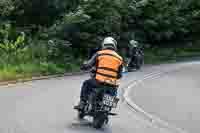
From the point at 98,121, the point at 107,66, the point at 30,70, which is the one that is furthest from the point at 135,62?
the point at 98,121

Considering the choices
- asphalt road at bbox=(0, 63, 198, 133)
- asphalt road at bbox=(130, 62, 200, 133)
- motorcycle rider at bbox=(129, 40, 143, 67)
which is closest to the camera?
asphalt road at bbox=(0, 63, 198, 133)

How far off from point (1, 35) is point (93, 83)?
20083 millimetres

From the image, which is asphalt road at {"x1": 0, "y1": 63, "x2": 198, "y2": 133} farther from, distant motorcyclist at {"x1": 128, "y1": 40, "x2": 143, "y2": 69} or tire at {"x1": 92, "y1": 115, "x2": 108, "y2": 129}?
distant motorcyclist at {"x1": 128, "y1": 40, "x2": 143, "y2": 69}

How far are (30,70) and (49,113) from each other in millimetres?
11785

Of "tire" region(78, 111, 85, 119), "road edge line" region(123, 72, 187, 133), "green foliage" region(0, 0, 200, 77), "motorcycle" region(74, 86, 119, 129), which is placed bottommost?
"road edge line" region(123, 72, 187, 133)

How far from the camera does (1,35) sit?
30.6 m

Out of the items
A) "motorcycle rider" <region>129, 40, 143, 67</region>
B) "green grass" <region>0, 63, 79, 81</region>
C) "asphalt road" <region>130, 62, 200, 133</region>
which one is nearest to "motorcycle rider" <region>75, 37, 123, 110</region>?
"asphalt road" <region>130, 62, 200, 133</region>

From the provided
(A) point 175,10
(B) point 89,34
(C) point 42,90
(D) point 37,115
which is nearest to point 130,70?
(B) point 89,34

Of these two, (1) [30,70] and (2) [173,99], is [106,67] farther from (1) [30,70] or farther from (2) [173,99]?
(1) [30,70]

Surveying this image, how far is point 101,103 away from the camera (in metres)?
11.1

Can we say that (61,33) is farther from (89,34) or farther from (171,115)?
(171,115)

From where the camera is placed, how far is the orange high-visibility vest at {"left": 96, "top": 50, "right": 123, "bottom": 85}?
1130 centimetres

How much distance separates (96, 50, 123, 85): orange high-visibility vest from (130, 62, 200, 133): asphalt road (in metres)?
2.02

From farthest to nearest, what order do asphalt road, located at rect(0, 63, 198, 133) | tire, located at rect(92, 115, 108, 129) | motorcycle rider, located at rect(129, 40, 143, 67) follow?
motorcycle rider, located at rect(129, 40, 143, 67) < tire, located at rect(92, 115, 108, 129) < asphalt road, located at rect(0, 63, 198, 133)
